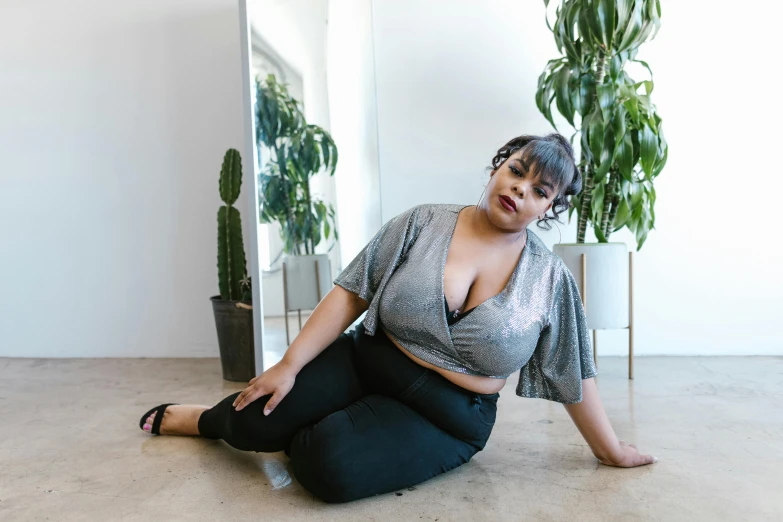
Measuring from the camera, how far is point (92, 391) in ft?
8.64

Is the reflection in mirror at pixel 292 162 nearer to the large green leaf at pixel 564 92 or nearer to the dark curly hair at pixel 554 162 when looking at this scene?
the large green leaf at pixel 564 92

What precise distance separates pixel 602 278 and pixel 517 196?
120 centimetres

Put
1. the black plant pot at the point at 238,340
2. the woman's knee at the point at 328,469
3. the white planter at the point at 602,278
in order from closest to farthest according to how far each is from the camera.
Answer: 1. the woman's knee at the point at 328,469
2. the white planter at the point at 602,278
3. the black plant pot at the point at 238,340

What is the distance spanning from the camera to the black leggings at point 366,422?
1.52m

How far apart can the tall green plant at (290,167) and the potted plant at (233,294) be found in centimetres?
23

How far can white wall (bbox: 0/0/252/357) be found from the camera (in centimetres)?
313

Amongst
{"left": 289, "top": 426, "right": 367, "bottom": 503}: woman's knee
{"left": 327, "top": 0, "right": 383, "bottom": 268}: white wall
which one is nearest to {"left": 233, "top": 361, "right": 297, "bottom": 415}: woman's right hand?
{"left": 289, "top": 426, "right": 367, "bottom": 503}: woman's knee

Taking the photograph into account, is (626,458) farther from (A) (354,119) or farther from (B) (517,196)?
(A) (354,119)

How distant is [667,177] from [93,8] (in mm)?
2581

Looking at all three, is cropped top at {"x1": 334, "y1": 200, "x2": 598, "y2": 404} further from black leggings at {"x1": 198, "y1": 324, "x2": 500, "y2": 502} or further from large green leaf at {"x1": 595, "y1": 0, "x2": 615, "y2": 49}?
large green leaf at {"x1": 595, "y1": 0, "x2": 615, "y2": 49}

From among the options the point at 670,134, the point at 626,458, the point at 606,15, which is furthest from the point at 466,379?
the point at 670,134

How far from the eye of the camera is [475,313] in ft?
5.12

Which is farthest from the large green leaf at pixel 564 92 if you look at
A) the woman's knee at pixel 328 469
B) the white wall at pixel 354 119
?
the woman's knee at pixel 328 469

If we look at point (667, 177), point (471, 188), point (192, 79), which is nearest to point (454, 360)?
point (471, 188)
